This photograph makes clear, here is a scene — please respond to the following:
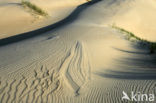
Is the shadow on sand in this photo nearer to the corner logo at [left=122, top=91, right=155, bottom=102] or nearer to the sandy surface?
the corner logo at [left=122, top=91, right=155, bottom=102]

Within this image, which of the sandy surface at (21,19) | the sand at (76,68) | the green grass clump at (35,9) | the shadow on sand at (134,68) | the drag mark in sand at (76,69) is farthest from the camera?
the green grass clump at (35,9)

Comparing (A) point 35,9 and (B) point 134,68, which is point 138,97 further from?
(A) point 35,9

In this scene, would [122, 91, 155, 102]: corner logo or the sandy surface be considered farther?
the sandy surface

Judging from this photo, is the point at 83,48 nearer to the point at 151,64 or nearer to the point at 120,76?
the point at 120,76

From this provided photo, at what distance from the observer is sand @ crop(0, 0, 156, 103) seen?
446 centimetres

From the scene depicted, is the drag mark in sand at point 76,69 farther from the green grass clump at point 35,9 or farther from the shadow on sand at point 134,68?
the green grass clump at point 35,9

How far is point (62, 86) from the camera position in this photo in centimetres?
474

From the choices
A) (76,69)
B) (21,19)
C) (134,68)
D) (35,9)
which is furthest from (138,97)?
(35,9)

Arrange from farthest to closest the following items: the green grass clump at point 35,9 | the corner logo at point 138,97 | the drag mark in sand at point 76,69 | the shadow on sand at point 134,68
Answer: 1. the green grass clump at point 35,9
2. the shadow on sand at point 134,68
3. the drag mark in sand at point 76,69
4. the corner logo at point 138,97

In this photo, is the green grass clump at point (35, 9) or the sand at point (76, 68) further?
the green grass clump at point (35, 9)

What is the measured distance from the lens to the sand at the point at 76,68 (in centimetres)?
446

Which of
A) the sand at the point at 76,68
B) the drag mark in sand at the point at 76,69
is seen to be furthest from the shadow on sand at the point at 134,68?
the drag mark in sand at the point at 76,69

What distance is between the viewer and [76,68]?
5.50 meters

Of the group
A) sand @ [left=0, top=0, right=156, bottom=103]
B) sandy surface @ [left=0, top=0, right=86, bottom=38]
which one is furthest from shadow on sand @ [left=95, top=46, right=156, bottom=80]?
sandy surface @ [left=0, top=0, right=86, bottom=38]
